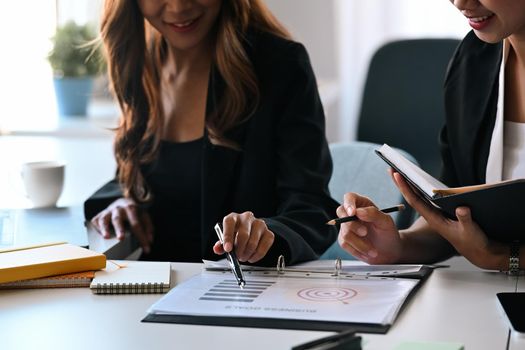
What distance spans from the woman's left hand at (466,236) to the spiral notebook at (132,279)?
406 millimetres

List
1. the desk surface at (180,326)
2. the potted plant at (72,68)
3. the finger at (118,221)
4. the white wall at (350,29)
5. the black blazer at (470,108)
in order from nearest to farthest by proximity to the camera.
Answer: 1. the desk surface at (180,326)
2. the black blazer at (470,108)
3. the finger at (118,221)
4. the potted plant at (72,68)
5. the white wall at (350,29)

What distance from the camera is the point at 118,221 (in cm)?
199

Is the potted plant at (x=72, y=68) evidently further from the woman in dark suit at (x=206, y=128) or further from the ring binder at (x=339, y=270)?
the ring binder at (x=339, y=270)

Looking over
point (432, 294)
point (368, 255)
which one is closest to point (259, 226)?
point (368, 255)

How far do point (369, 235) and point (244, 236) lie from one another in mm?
241

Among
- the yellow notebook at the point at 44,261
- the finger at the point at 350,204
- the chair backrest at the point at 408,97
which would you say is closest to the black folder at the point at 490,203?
the finger at the point at 350,204

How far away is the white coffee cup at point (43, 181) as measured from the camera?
85.6 inches

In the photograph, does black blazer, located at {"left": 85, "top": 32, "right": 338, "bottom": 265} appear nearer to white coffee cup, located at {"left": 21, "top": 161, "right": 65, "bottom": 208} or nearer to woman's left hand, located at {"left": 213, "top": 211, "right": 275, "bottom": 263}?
white coffee cup, located at {"left": 21, "top": 161, "right": 65, "bottom": 208}

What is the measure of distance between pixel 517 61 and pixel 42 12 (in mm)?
2245

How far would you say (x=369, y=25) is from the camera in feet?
13.3

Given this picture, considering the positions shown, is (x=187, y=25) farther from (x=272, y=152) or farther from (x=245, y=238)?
(x=245, y=238)

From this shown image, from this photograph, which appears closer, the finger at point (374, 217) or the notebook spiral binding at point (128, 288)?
the notebook spiral binding at point (128, 288)

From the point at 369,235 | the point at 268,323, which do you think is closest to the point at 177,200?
the point at 369,235

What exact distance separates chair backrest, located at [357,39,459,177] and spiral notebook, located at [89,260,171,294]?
2.18 m
